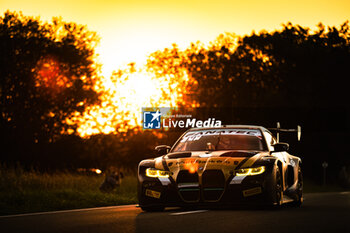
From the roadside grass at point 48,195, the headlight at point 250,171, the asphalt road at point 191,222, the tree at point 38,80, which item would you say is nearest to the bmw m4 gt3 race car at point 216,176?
the headlight at point 250,171

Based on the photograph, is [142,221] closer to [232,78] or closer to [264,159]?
[264,159]

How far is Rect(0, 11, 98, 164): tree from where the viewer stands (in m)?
52.6

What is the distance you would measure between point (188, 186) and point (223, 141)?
1705mm

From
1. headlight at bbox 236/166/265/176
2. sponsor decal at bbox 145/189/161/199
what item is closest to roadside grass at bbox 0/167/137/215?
sponsor decal at bbox 145/189/161/199

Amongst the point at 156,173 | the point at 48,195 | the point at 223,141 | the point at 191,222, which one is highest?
the point at 223,141

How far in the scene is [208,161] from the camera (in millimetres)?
12844

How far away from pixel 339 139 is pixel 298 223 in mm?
48002

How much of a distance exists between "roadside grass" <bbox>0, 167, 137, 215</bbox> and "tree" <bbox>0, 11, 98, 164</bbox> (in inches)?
1025

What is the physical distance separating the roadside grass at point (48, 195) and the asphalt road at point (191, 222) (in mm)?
3446

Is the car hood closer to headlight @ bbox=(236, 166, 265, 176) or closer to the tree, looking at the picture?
headlight @ bbox=(236, 166, 265, 176)

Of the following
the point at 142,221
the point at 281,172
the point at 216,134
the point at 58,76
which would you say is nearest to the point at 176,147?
the point at 216,134

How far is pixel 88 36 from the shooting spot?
2231 inches

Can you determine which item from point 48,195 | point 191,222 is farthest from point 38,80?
point 191,222

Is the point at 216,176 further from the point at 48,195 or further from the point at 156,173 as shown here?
the point at 48,195
